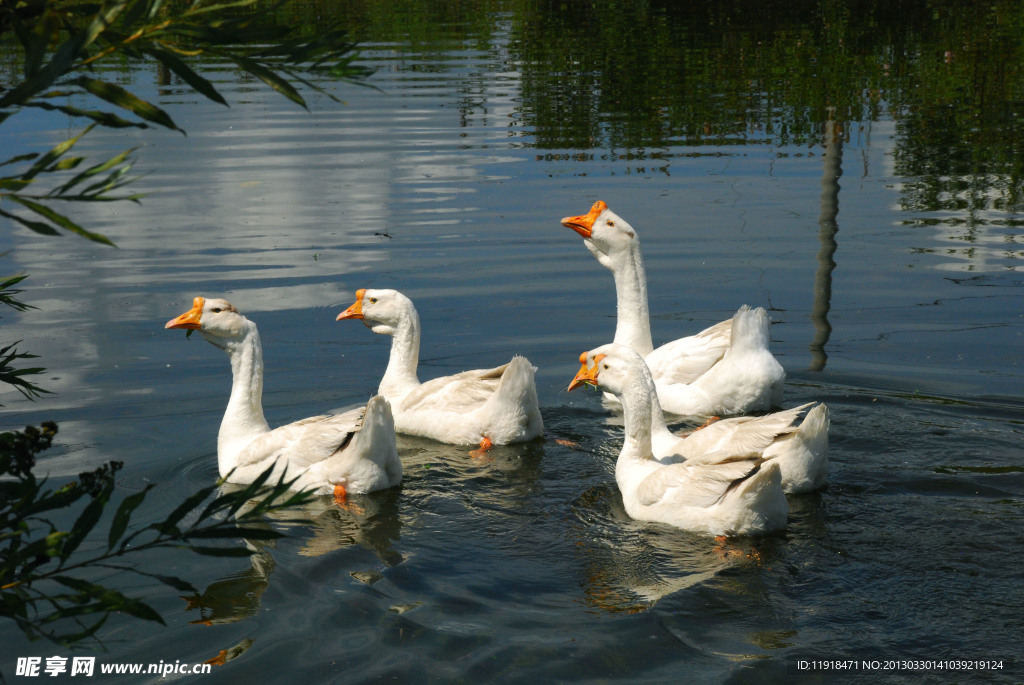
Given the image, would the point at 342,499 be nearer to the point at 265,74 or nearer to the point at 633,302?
the point at 633,302

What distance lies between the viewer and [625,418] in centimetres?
719

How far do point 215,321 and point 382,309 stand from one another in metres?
1.65

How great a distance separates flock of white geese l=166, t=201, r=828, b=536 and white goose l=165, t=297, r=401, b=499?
1 centimetres

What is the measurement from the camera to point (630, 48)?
28188 mm

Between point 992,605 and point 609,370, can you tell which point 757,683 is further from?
point 609,370

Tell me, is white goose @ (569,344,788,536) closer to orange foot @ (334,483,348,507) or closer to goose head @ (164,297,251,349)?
orange foot @ (334,483,348,507)

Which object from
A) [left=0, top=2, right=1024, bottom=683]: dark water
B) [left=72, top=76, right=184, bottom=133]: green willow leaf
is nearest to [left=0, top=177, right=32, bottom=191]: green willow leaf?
[left=72, top=76, right=184, bottom=133]: green willow leaf

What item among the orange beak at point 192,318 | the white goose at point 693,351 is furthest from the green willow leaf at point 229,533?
the white goose at point 693,351

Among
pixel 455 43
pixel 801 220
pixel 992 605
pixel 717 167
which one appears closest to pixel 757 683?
pixel 992 605

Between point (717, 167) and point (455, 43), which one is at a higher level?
point (455, 43)

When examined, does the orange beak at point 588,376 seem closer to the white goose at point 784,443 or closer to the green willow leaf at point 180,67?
the white goose at point 784,443

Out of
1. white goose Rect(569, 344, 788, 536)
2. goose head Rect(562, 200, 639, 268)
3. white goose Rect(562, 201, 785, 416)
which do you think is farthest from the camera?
goose head Rect(562, 200, 639, 268)

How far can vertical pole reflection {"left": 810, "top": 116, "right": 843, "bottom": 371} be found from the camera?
33.5 feet

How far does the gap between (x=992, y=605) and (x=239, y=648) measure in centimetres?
396
